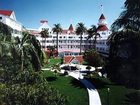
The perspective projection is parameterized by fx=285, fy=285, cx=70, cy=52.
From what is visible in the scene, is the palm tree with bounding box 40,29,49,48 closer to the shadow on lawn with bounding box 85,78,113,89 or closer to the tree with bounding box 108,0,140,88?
the shadow on lawn with bounding box 85,78,113,89

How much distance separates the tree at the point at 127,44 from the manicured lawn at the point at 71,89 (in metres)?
5.92

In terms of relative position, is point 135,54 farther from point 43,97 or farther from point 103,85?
point 43,97

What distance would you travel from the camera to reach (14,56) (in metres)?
27.8

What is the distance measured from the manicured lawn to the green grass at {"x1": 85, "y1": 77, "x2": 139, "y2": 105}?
2288 mm

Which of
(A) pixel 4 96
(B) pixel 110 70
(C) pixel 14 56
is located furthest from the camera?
(B) pixel 110 70

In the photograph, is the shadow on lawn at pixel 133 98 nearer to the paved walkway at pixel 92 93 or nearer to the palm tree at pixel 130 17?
the paved walkway at pixel 92 93

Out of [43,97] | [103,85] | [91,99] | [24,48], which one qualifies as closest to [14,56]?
[24,48]

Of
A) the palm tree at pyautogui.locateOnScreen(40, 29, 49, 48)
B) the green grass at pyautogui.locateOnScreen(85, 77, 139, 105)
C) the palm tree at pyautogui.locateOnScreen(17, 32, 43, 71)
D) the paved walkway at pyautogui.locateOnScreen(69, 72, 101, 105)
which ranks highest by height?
the palm tree at pyautogui.locateOnScreen(40, 29, 49, 48)

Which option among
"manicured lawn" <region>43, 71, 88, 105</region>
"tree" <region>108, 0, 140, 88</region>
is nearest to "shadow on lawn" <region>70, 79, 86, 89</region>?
"manicured lawn" <region>43, 71, 88, 105</region>

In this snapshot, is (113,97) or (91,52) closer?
(113,97)

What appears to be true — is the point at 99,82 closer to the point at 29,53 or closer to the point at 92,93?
the point at 92,93

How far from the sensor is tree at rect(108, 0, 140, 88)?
33750 millimetres

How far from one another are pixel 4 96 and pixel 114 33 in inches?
815

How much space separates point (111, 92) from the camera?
38688 mm
